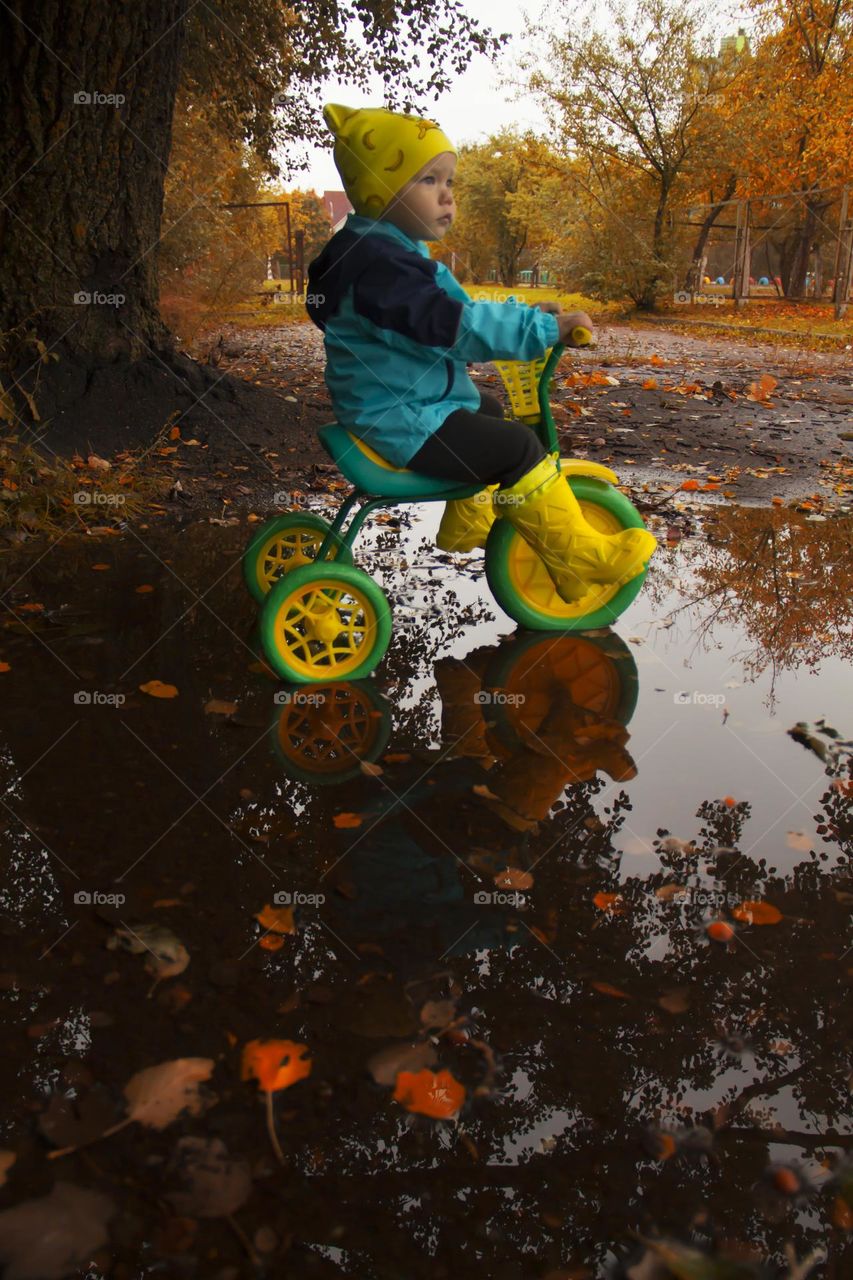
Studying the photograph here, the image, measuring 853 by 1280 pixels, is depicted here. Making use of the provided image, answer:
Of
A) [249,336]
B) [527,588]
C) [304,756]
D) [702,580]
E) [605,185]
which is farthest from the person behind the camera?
[605,185]

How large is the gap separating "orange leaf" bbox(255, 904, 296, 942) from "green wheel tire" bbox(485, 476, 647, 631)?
186 centimetres

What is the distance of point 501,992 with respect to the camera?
201cm

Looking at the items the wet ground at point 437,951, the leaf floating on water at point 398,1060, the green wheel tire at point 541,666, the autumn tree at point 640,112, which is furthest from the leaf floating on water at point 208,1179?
the autumn tree at point 640,112

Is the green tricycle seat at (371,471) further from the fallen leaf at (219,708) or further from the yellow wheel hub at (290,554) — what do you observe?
the fallen leaf at (219,708)

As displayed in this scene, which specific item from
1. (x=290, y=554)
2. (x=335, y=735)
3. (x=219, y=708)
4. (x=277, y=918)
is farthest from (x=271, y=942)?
(x=290, y=554)

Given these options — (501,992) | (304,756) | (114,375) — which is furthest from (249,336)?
(501,992)

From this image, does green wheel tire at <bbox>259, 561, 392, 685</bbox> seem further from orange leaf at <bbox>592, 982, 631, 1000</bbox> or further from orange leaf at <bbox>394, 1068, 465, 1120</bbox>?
orange leaf at <bbox>394, 1068, 465, 1120</bbox>

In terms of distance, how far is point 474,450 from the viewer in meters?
3.33

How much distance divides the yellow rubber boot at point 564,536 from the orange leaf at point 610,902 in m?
1.51

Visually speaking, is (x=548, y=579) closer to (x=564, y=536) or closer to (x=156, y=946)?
(x=564, y=536)

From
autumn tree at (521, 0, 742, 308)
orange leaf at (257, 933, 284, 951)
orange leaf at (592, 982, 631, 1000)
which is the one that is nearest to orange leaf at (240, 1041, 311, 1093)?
orange leaf at (257, 933, 284, 951)

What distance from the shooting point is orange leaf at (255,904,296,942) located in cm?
221

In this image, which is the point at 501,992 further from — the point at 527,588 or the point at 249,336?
the point at 249,336

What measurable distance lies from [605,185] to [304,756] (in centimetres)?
2519
